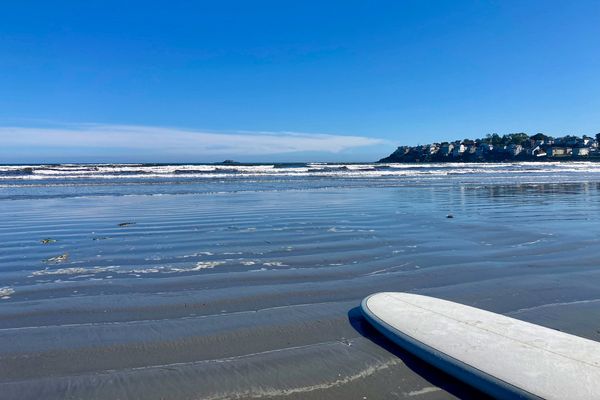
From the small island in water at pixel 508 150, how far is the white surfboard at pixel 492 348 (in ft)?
272

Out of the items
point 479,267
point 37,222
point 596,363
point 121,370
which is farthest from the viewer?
point 37,222

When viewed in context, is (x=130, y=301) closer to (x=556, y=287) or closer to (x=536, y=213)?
(x=556, y=287)

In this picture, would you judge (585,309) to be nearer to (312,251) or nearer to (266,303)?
(266,303)

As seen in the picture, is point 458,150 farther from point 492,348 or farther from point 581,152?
point 492,348

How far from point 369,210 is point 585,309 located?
8.27 m

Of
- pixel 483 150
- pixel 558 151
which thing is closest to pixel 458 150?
pixel 483 150

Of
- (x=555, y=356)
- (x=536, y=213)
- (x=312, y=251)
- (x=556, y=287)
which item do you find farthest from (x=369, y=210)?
(x=555, y=356)

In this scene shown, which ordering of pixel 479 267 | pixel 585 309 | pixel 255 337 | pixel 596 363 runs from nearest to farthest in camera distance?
1. pixel 596 363
2. pixel 255 337
3. pixel 585 309
4. pixel 479 267

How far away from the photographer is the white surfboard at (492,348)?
8.91 feet

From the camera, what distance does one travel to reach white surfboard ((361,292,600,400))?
271cm

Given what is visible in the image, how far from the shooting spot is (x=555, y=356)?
3.03 metres

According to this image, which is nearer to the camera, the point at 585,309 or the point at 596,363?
the point at 596,363

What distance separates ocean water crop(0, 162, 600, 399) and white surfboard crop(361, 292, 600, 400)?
0.45 ft

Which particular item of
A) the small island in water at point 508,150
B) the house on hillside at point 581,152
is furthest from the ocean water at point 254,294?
the house on hillside at point 581,152
